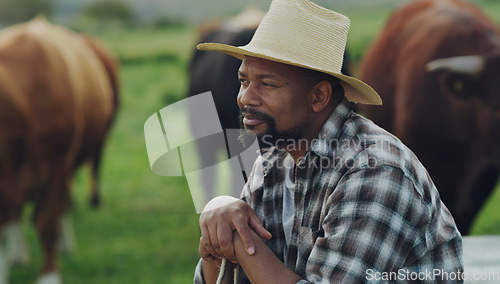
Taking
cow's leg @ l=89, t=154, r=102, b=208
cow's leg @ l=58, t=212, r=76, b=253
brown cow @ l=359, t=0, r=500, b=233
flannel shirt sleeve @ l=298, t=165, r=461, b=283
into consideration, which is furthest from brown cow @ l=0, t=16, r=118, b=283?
flannel shirt sleeve @ l=298, t=165, r=461, b=283

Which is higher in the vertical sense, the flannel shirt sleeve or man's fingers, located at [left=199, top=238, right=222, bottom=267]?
the flannel shirt sleeve

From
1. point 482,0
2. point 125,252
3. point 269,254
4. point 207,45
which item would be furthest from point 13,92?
point 482,0

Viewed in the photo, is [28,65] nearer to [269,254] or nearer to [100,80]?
[100,80]

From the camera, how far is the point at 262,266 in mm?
1582

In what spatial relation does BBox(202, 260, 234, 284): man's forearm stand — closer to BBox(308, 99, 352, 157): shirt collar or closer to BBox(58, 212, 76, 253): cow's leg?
BBox(308, 99, 352, 157): shirt collar

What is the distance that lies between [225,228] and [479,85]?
300 centimetres

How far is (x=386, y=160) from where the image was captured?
1547mm

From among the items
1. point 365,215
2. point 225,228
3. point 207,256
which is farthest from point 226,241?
point 365,215

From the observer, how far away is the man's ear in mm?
1733

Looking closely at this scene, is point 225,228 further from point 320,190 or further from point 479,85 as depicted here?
point 479,85

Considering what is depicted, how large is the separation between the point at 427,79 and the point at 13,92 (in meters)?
2.91

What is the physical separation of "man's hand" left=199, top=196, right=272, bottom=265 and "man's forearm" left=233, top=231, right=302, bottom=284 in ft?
0.05

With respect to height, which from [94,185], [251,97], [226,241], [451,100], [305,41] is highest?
[305,41]

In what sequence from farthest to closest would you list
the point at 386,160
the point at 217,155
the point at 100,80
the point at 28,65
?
the point at 100,80, the point at 28,65, the point at 217,155, the point at 386,160
